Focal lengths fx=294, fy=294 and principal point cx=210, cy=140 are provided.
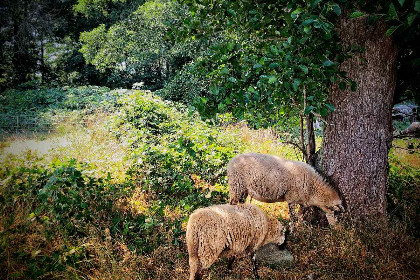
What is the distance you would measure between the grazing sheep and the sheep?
0.70 meters

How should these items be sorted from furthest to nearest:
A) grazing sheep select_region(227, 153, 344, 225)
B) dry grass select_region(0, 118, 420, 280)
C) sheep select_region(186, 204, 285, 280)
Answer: grazing sheep select_region(227, 153, 344, 225) → dry grass select_region(0, 118, 420, 280) → sheep select_region(186, 204, 285, 280)

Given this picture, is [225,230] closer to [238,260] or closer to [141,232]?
[238,260]

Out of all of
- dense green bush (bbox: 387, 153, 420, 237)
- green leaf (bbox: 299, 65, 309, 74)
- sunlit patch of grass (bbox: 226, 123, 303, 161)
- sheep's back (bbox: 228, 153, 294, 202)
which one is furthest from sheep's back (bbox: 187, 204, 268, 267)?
sunlit patch of grass (bbox: 226, 123, 303, 161)

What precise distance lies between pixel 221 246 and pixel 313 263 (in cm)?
117

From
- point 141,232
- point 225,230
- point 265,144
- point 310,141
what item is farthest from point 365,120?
point 265,144

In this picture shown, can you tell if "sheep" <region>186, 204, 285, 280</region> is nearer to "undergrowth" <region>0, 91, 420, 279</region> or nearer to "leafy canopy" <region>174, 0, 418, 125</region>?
"undergrowth" <region>0, 91, 420, 279</region>

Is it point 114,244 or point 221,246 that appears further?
point 114,244

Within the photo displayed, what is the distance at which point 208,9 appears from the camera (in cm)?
392

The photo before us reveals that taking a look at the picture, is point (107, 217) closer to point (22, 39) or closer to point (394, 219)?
point (394, 219)

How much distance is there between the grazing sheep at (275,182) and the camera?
4.07m

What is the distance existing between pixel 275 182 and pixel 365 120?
142 cm

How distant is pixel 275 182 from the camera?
4.11m

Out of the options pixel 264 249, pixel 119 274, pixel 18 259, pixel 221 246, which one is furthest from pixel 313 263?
pixel 18 259

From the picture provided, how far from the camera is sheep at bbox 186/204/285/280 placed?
2977 mm
